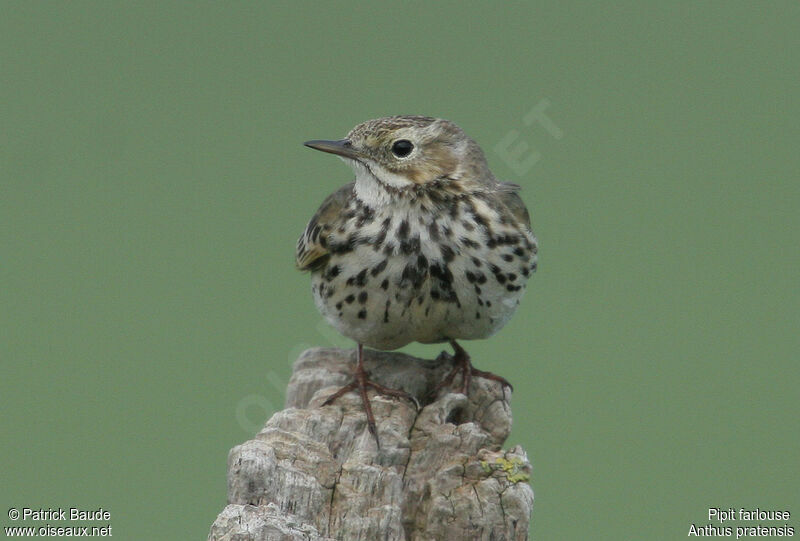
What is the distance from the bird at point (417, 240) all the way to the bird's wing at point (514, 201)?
0.03 m

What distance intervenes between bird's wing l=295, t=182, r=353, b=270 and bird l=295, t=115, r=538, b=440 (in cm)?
1

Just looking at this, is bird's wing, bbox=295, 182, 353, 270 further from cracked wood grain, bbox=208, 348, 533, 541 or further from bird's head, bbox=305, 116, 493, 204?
cracked wood grain, bbox=208, 348, 533, 541

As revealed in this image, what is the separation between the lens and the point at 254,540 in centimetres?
619

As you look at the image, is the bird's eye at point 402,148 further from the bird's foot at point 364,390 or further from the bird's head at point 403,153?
the bird's foot at point 364,390

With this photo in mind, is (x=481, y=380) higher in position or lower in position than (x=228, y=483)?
higher

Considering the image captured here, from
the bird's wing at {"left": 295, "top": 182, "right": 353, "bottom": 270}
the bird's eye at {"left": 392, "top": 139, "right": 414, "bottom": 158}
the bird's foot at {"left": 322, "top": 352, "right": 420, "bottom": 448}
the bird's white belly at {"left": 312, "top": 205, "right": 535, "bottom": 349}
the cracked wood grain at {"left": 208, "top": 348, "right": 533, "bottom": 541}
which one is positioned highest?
the bird's eye at {"left": 392, "top": 139, "right": 414, "bottom": 158}

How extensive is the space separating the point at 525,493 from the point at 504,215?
1.91 metres

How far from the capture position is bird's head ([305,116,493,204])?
736 cm

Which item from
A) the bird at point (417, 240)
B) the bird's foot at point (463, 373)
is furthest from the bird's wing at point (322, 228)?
the bird's foot at point (463, 373)

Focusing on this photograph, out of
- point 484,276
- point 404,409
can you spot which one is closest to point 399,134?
point 484,276

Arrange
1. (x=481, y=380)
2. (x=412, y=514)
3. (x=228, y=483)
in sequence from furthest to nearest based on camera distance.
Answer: (x=481, y=380) → (x=412, y=514) → (x=228, y=483)

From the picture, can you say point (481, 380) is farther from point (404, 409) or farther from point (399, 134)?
point (399, 134)

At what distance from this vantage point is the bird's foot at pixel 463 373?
8.30 m

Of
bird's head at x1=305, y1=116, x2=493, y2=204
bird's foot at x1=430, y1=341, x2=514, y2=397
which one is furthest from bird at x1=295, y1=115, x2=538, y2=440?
bird's foot at x1=430, y1=341, x2=514, y2=397
